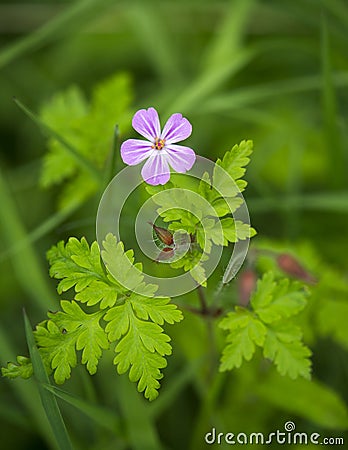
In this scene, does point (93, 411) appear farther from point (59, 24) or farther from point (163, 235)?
point (59, 24)

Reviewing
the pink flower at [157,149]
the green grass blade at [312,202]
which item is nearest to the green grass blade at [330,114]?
the green grass blade at [312,202]

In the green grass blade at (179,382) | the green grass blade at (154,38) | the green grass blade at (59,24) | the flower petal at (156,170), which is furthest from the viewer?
the green grass blade at (154,38)

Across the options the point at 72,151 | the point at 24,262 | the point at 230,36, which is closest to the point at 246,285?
the point at 72,151

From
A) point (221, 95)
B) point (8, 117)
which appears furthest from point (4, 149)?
point (221, 95)

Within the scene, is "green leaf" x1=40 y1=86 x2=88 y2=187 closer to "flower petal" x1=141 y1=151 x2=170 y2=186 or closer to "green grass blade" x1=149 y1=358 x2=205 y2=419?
"flower petal" x1=141 y1=151 x2=170 y2=186

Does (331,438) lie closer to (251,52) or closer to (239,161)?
(239,161)

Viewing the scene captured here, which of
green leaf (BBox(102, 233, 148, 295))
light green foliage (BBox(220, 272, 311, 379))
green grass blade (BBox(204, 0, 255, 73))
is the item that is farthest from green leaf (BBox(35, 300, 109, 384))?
green grass blade (BBox(204, 0, 255, 73))

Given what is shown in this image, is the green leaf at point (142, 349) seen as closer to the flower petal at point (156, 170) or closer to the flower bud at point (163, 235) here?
the flower bud at point (163, 235)

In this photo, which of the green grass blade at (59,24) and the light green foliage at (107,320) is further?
the green grass blade at (59,24)

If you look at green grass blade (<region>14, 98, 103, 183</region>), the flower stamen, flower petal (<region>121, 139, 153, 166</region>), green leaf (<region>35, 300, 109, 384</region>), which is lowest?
green leaf (<region>35, 300, 109, 384</region>)
